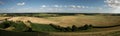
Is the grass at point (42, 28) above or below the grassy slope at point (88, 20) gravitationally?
below

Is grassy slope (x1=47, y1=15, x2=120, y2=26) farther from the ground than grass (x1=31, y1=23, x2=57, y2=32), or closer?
farther from the ground

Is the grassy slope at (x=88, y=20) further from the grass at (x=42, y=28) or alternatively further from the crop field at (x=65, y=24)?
the grass at (x=42, y=28)

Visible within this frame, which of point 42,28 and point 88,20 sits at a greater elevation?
point 88,20

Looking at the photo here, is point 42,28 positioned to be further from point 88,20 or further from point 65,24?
point 88,20

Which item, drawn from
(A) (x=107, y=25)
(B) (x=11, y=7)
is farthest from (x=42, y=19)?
(A) (x=107, y=25)

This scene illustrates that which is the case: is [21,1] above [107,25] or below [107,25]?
above

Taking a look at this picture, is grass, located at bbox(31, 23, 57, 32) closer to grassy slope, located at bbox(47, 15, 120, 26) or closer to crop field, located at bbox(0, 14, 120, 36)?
crop field, located at bbox(0, 14, 120, 36)

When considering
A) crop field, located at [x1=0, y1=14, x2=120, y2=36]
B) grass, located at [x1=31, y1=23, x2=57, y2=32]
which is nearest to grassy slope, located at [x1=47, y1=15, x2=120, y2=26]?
crop field, located at [x1=0, y1=14, x2=120, y2=36]

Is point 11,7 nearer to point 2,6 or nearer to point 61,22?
point 2,6

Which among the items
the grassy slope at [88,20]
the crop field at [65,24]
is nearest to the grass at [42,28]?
the crop field at [65,24]

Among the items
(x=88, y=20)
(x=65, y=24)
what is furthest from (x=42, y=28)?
(x=88, y=20)
